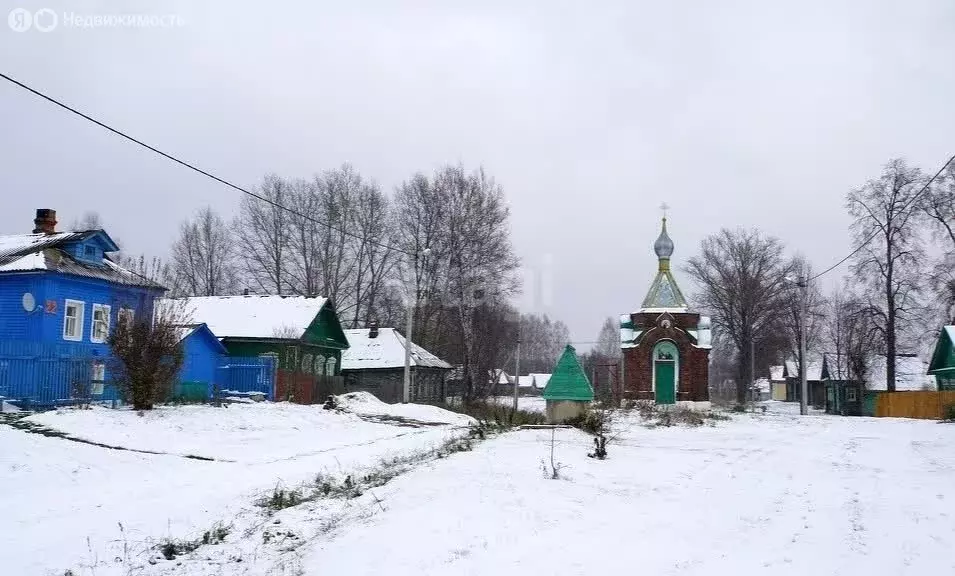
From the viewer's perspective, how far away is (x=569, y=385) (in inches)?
949

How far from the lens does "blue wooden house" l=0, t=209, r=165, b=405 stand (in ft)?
61.3

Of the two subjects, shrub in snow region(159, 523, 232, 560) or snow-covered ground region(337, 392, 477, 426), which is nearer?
shrub in snow region(159, 523, 232, 560)

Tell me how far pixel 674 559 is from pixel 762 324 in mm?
49135

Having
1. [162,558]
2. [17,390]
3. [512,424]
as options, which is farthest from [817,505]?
[17,390]

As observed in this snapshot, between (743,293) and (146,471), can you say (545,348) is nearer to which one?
(743,293)

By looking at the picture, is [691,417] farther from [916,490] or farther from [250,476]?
[250,476]

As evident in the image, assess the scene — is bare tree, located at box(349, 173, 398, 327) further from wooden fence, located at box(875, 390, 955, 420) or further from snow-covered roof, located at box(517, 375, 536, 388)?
snow-covered roof, located at box(517, 375, 536, 388)

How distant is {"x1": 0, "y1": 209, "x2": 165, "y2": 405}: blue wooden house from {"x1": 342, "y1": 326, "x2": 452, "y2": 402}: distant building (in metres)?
17.7

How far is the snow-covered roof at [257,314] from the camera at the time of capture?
34.1 metres

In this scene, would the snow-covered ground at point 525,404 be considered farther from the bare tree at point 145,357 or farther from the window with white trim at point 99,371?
the window with white trim at point 99,371

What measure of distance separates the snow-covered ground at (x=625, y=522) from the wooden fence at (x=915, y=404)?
2390cm

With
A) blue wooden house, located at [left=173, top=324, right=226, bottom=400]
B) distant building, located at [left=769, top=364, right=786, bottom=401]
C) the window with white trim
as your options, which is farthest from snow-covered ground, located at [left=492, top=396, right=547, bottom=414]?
distant building, located at [left=769, top=364, right=786, bottom=401]

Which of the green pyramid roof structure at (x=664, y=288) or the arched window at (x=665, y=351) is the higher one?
the green pyramid roof structure at (x=664, y=288)

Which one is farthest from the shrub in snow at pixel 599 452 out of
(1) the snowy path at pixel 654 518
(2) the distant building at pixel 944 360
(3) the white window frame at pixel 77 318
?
(2) the distant building at pixel 944 360
